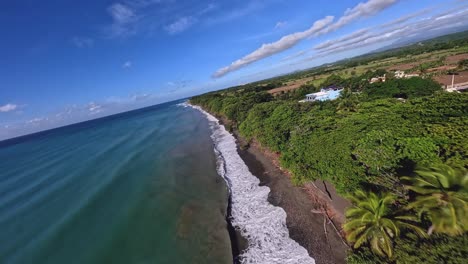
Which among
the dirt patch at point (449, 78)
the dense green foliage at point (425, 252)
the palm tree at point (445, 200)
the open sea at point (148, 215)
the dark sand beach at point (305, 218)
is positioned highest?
the palm tree at point (445, 200)

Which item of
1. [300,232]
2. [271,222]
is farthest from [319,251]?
[271,222]

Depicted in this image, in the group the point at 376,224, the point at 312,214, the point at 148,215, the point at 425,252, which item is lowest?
the point at 312,214

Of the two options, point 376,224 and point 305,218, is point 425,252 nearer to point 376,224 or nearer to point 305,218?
point 376,224

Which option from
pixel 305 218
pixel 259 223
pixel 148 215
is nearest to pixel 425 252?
pixel 305 218

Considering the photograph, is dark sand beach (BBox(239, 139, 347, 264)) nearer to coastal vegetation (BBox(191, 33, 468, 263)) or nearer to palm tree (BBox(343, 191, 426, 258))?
coastal vegetation (BBox(191, 33, 468, 263))

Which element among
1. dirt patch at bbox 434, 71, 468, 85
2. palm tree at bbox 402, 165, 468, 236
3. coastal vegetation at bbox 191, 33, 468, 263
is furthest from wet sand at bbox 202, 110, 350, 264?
dirt patch at bbox 434, 71, 468, 85

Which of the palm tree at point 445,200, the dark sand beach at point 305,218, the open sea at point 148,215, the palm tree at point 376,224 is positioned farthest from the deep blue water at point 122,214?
the palm tree at point 445,200

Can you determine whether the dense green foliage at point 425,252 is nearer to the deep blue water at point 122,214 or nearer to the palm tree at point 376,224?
the palm tree at point 376,224
